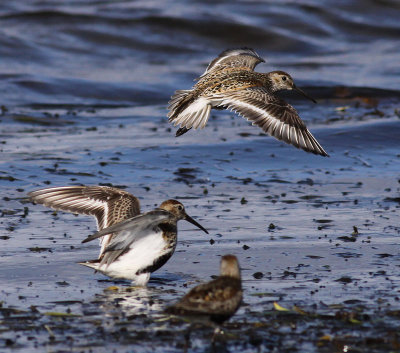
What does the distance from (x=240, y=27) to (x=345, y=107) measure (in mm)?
7266

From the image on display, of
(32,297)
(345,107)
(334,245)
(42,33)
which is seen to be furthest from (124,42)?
(32,297)

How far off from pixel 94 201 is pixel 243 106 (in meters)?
1.97

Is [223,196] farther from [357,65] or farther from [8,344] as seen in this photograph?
[357,65]

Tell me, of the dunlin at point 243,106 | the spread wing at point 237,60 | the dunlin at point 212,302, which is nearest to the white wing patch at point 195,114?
the dunlin at point 243,106

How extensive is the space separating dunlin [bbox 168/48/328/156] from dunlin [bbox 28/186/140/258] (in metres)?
1.33

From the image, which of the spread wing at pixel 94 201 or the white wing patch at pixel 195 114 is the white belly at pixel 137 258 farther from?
the white wing patch at pixel 195 114

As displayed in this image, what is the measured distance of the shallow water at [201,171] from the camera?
5.85 meters

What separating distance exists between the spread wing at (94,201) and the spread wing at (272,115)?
1.61 meters

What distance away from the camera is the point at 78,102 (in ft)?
55.4

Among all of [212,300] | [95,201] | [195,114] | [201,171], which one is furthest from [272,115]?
[212,300]

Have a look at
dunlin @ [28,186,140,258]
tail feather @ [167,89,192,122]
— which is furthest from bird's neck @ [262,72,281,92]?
dunlin @ [28,186,140,258]

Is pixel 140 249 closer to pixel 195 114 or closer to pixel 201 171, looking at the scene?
pixel 195 114

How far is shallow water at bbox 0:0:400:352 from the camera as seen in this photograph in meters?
5.85

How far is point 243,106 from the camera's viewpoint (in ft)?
28.8
